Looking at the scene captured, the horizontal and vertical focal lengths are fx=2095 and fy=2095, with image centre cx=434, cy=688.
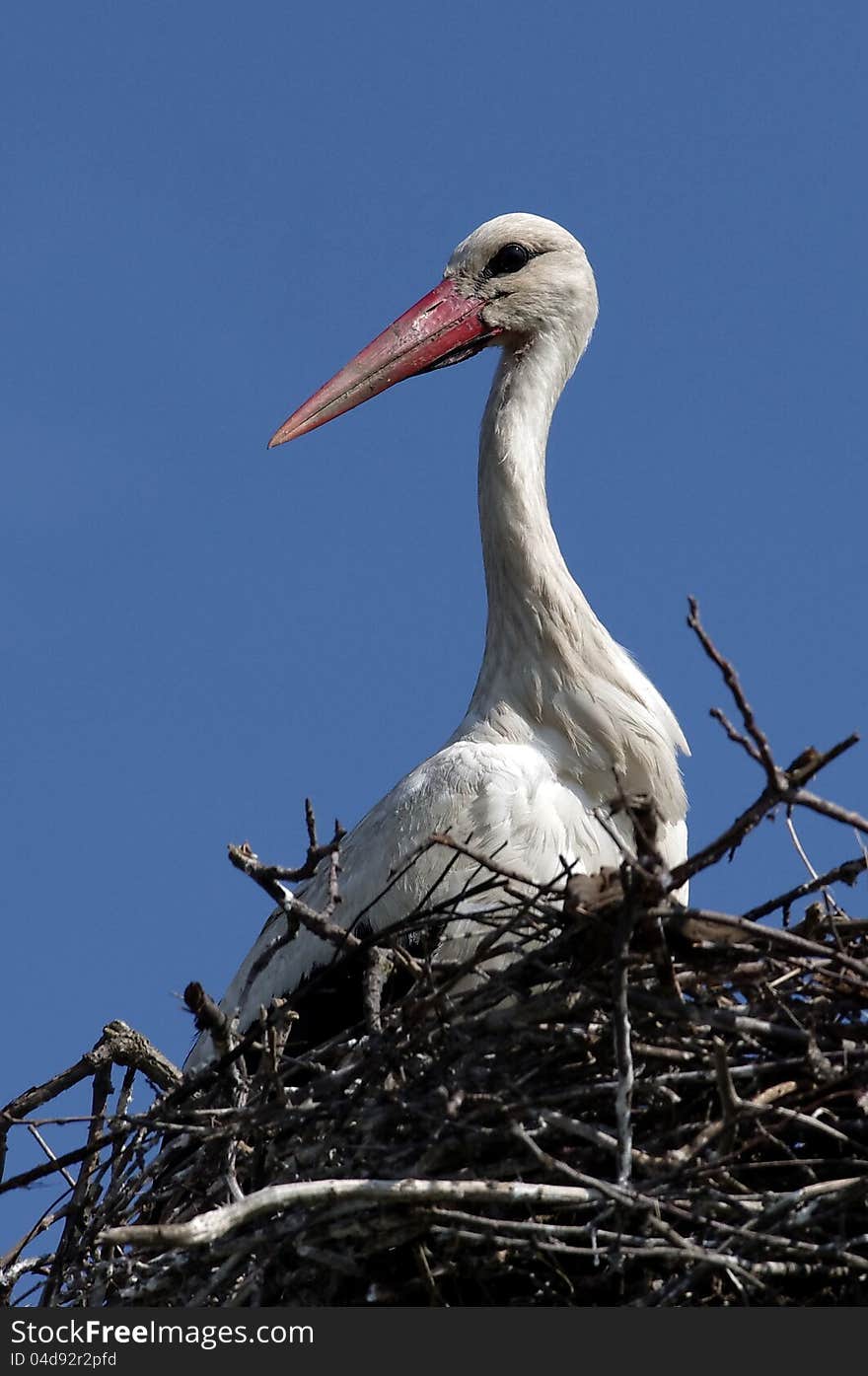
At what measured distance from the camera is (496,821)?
4348 mm

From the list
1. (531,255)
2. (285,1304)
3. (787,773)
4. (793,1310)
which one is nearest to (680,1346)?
(793,1310)

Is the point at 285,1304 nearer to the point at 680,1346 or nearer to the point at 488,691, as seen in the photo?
the point at 680,1346

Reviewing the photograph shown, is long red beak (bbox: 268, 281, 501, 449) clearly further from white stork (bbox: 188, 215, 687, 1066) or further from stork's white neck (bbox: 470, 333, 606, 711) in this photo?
stork's white neck (bbox: 470, 333, 606, 711)

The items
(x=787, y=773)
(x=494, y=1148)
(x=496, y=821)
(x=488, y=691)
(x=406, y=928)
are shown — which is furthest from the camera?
(x=488, y=691)

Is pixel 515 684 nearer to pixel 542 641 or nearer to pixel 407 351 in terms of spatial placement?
pixel 542 641

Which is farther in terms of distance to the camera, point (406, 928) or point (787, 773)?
point (406, 928)

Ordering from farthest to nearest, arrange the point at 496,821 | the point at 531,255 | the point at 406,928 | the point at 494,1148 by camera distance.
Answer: the point at 531,255 < the point at 496,821 < the point at 406,928 < the point at 494,1148

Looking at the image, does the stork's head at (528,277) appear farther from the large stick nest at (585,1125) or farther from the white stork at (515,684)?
the large stick nest at (585,1125)

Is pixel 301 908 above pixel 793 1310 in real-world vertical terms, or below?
above

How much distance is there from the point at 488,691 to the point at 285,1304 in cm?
178

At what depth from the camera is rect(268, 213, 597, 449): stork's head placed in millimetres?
5379

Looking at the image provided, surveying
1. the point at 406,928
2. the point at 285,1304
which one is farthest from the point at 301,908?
the point at 285,1304

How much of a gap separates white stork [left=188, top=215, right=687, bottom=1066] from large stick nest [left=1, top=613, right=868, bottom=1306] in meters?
0.53

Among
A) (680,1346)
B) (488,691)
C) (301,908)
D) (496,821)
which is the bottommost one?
(680,1346)
